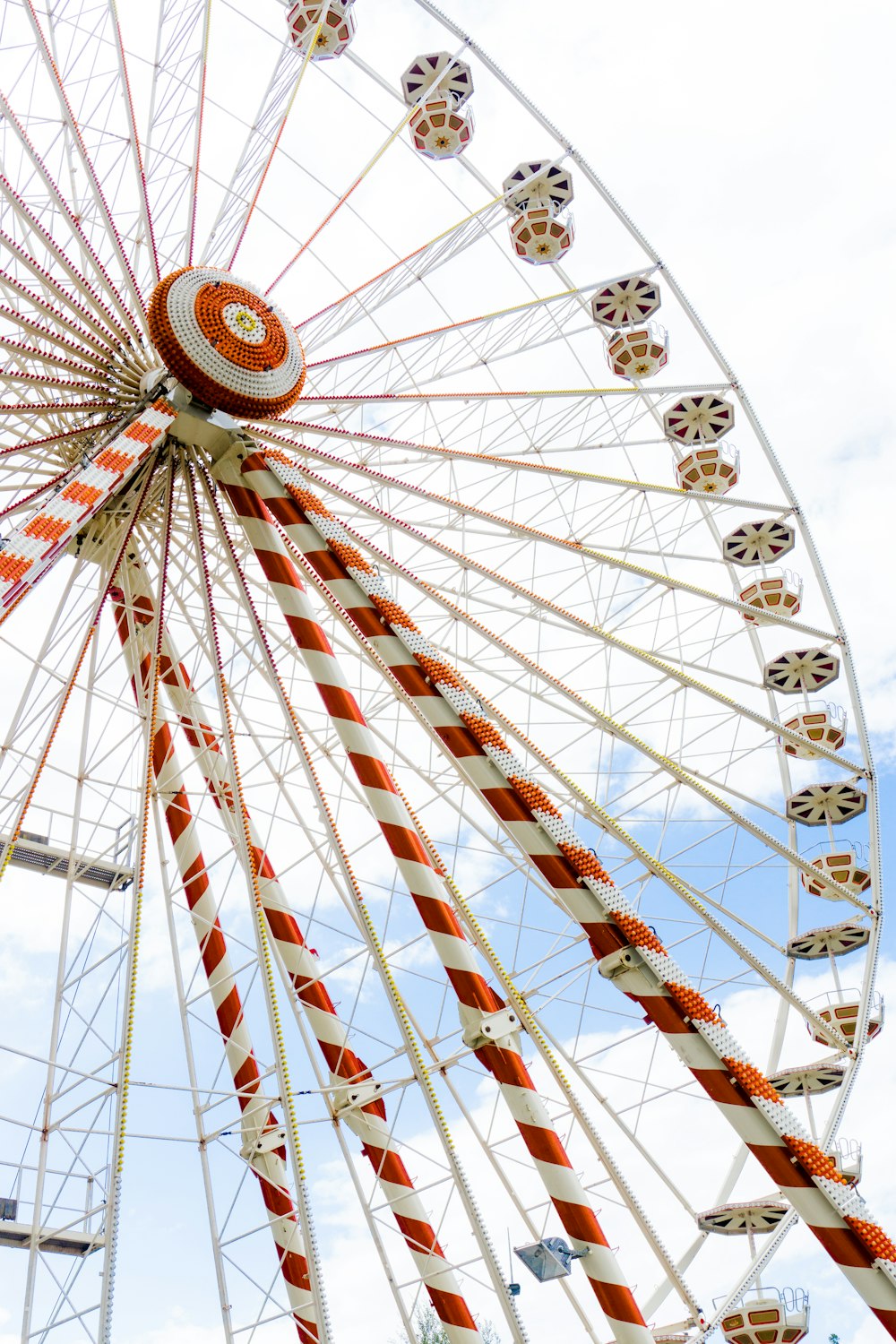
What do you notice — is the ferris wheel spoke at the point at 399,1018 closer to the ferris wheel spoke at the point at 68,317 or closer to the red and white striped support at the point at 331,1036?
the red and white striped support at the point at 331,1036

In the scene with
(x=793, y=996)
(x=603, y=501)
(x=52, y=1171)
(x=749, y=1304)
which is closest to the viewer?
(x=52, y=1171)

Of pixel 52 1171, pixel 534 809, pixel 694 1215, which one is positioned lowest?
pixel 694 1215

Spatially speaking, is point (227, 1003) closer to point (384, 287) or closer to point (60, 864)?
point (60, 864)

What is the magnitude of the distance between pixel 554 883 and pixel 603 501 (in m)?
8.90

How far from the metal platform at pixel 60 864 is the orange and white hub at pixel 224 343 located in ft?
21.5

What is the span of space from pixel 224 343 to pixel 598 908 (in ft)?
26.0

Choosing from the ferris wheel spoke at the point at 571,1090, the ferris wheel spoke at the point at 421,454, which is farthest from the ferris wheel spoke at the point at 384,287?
the ferris wheel spoke at the point at 571,1090

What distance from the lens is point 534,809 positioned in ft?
39.6

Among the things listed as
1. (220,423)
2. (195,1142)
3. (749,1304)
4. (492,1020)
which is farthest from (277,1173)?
(220,423)

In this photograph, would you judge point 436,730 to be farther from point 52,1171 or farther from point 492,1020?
point 52,1171

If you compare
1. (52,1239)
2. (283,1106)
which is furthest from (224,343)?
(52,1239)

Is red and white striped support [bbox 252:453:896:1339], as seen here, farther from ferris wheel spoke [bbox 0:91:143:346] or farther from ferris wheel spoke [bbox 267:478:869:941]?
ferris wheel spoke [bbox 0:91:143:346]

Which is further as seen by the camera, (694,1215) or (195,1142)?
(694,1215)

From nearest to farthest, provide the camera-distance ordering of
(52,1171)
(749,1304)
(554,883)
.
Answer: (554,883) < (52,1171) < (749,1304)
